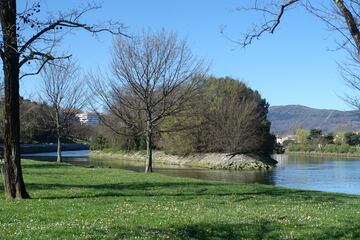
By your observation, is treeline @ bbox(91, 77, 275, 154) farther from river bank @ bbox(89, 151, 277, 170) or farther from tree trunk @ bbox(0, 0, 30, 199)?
tree trunk @ bbox(0, 0, 30, 199)

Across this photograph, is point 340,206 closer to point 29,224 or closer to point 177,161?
point 29,224

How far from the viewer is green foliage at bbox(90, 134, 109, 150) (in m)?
93.1

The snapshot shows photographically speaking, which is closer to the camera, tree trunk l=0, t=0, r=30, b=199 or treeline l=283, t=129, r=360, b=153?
tree trunk l=0, t=0, r=30, b=199

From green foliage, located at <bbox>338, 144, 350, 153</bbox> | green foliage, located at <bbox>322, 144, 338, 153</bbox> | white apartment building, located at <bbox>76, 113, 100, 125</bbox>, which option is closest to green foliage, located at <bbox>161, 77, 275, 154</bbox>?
white apartment building, located at <bbox>76, 113, 100, 125</bbox>

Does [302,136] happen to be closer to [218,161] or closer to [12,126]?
[218,161]

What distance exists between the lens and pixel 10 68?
14.2 metres

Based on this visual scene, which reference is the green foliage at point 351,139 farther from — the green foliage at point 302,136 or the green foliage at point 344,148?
the green foliage at point 302,136

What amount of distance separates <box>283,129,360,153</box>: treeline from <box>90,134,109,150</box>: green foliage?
44.0m

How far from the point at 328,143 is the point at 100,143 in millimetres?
50978

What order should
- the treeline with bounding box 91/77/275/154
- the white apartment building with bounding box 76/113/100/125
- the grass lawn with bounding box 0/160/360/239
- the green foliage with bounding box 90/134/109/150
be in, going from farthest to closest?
the green foliage with bounding box 90/134/109/150
the treeline with bounding box 91/77/275/154
the white apartment building with bounding box 76/113/100/125
the grass lawn with bounding box 0/160/360/239

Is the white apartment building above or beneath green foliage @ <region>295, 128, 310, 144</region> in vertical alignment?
above

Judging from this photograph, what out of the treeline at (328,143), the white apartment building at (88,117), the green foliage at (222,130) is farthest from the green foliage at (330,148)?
the white apartment building at (88,117)

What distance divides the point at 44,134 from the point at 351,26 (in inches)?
4602

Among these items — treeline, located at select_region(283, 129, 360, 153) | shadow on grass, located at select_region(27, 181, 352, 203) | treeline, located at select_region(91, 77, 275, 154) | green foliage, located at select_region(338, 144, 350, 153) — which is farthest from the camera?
treeline, located at select_region(283, 129, 360, 153)
